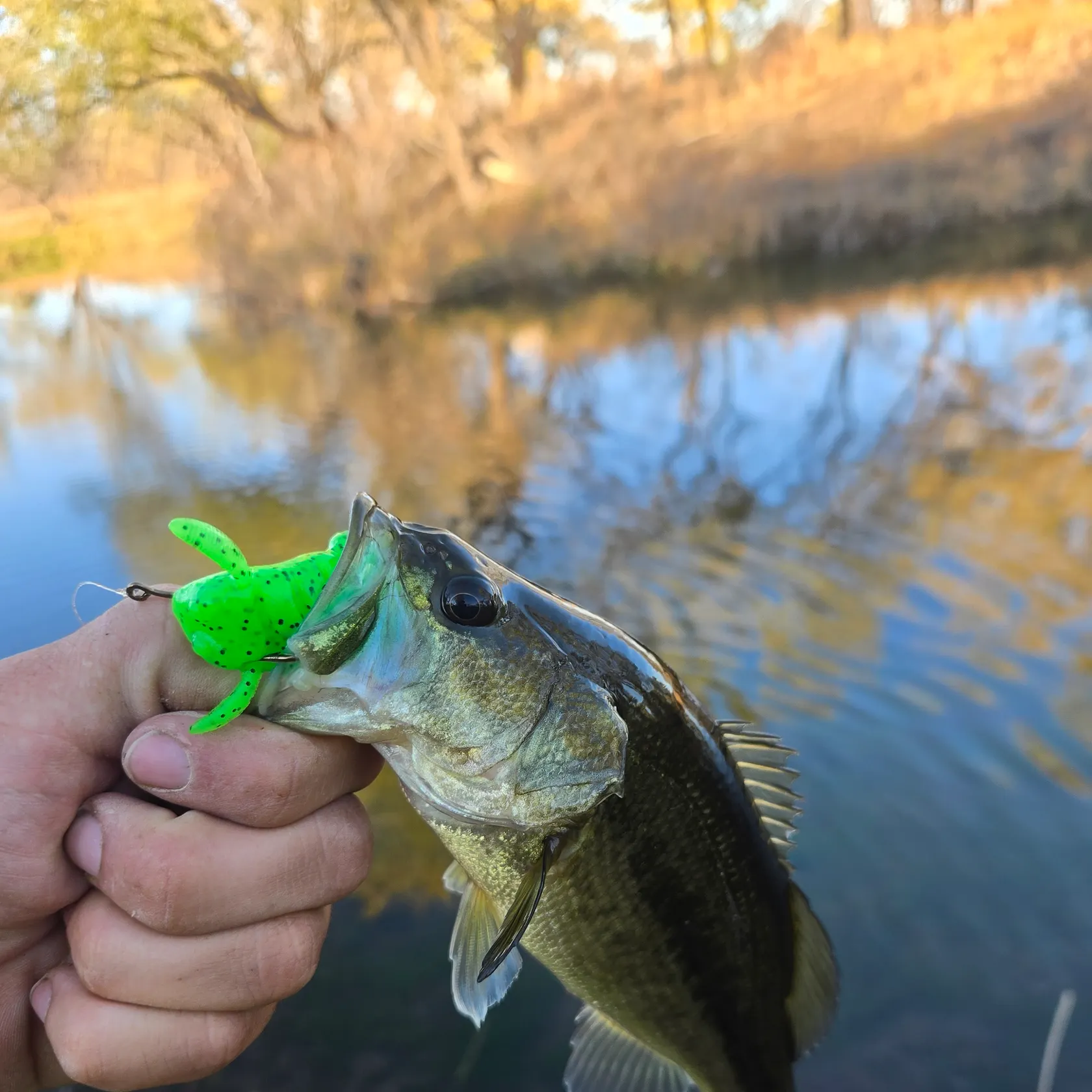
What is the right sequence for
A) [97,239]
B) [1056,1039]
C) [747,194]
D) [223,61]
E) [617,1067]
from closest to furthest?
1. [617,1067]
2. [1056,1039]
3. [747,194]
4. [223,61]
5. [97,239]

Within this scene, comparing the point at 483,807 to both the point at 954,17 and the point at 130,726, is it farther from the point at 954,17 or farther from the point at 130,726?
the point at 954,17

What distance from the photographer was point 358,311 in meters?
17.0

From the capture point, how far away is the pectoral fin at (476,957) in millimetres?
1499

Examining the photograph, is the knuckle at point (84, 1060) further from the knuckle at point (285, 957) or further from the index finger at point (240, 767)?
the index finger at point (240, 767)

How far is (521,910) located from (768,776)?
2.08 ft

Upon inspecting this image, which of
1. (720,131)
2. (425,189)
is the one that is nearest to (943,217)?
(720,131)

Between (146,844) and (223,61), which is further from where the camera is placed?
(223,61)

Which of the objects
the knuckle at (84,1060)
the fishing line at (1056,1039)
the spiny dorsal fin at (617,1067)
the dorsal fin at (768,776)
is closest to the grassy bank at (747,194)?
the fishing line at (1056,1039)

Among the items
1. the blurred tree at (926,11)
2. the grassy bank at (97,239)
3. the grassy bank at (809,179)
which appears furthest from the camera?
the grassy bank at (97,239)

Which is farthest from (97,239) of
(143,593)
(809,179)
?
(143,593)

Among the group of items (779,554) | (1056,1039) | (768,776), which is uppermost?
(768,776)

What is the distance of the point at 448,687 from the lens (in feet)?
4.15

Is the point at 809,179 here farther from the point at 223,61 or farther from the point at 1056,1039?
the point at 1056,1039

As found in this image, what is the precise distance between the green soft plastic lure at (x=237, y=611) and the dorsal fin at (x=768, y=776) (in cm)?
88
